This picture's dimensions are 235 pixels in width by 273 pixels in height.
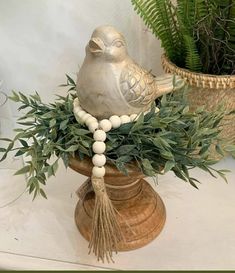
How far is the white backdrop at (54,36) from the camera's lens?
69 cm

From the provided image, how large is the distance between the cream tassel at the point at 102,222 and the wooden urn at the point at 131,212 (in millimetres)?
47

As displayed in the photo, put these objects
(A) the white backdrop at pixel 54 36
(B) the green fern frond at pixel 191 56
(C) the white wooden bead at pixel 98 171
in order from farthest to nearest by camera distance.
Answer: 1. (A) the white backdrop at pixel 54 36
2. (B) the green fern frond at pixel 191 56
3. (C) the white wooden bead at pixel 98 171

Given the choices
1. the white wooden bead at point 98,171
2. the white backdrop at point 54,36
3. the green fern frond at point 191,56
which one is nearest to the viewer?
the white wooden bead at point 98,171

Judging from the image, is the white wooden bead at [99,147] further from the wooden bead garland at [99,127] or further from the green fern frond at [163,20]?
the green fern frond at [163,20]

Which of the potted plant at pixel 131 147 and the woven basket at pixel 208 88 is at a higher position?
the woven basket at pixel 208 88

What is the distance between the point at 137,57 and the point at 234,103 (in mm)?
230

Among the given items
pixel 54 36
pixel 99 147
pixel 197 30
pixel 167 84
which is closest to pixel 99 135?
pixel 99 147

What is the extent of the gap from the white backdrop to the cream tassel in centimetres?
37

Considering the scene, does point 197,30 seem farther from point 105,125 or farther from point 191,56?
point 105,125

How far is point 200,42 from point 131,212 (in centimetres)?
30

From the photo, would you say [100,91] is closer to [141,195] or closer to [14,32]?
[141,195]

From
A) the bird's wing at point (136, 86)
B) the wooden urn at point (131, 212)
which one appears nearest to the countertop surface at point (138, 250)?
the wooden urn at point (131, 212)

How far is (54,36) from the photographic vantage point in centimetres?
73

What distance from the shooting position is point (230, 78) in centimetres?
55
